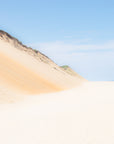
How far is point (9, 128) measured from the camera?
22.3 ft

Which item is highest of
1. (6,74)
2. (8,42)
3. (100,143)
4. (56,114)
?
(8,42)

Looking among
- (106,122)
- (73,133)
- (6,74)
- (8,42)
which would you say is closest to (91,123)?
(106,122)

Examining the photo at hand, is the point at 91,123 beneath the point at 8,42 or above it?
beneath

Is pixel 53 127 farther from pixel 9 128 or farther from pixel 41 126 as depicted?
pixel 9 128

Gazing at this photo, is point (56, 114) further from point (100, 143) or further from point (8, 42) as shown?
point (8, 42)

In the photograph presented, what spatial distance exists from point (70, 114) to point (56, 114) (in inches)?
22.7

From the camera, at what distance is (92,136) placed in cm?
602

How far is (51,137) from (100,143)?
53.2 inches

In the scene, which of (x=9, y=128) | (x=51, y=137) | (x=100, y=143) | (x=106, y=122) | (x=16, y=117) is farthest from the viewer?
(x=16, y=117)

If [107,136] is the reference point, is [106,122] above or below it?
above

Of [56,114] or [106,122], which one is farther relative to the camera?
[56,114]

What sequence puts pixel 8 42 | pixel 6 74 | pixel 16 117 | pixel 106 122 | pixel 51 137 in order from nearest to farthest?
pixel 51 137
pixel 106 122
pixel 16 117
pixel 6 74
pixel 8 42

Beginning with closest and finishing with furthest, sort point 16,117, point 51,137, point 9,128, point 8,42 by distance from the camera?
point 51,137 < point 9,128 < point 16,117 < point 8,42

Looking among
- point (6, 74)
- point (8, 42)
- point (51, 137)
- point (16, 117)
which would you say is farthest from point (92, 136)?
point (8, 42)
